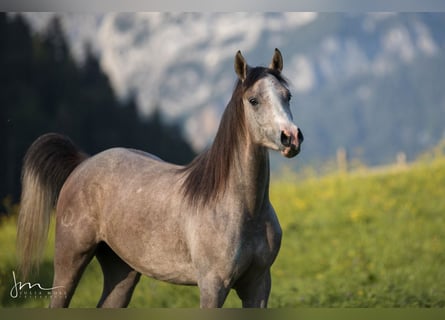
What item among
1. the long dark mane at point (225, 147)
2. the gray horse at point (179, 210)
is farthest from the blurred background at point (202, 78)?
the long dark mane at point (225, 147)

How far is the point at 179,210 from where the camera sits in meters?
3.99

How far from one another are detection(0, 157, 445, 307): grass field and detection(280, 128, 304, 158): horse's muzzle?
2.76 metres

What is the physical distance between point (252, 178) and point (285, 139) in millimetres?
370

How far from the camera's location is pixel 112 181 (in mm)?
4465

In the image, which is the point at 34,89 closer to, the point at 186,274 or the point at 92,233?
the point at 92,233

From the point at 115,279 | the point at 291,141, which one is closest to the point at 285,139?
the point at 291,141

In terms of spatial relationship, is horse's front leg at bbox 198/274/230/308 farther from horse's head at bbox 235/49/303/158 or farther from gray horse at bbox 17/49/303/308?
horse's head at bbox 235/49/303/158

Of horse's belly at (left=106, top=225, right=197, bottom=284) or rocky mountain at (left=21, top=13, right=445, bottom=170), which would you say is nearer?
horse's belly at (left=106, top=225, right=197, bottom=284)

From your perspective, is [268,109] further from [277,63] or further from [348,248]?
[348,248]

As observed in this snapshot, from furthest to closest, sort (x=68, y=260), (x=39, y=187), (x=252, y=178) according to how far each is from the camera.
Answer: (x=39, y=187)
(x=68, y=260)
(x=252, y=178)

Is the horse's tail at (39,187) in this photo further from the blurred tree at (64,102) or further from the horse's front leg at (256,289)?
the blurred tree at (64,102)

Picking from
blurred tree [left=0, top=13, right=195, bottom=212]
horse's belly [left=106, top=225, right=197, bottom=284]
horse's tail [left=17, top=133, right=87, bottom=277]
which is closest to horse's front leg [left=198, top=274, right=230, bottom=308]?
horse's belly [left=106, top=225, right=197, bottom=284]

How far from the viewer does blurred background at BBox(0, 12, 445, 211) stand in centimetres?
806

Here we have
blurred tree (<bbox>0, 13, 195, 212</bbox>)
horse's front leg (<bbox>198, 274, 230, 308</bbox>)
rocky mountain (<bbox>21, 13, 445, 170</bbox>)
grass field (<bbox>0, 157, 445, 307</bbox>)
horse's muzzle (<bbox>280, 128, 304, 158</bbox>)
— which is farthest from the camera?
rocky mountain (<bbox>21, 13, 445, 170</bbox>)
